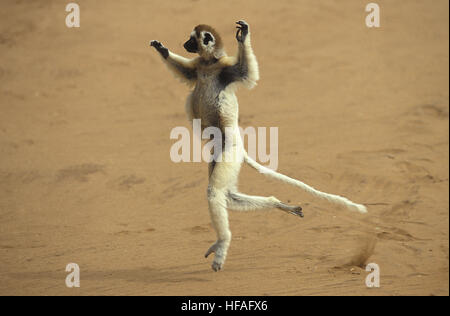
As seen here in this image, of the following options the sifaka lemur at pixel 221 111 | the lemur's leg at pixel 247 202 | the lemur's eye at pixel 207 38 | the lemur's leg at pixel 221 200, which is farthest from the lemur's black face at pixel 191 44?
the lemur's leg at pixel 247 202

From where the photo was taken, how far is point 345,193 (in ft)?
25.3

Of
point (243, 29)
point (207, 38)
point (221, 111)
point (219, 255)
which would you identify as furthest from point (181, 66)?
point (219, 255)

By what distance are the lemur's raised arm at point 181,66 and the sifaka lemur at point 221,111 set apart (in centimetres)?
1

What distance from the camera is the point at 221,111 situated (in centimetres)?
540

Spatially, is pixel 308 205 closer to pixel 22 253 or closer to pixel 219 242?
pixel 219 242

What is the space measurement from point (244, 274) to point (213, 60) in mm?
2142

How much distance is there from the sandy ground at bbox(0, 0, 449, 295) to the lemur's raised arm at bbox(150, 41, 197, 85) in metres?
1.93

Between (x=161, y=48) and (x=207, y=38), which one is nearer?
(x=207, y=38)

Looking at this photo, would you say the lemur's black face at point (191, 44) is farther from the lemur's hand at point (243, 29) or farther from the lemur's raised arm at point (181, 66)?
the lemur's hand at point (243, 29)

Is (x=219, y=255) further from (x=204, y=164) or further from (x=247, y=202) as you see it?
(x=204, y=164)

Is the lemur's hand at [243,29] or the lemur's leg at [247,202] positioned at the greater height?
the lemur's hand at [243,29]

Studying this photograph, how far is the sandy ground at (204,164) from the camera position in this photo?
586 centimetres

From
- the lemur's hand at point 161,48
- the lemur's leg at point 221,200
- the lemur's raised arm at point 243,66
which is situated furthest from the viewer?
the lemur's hand at point 161,48

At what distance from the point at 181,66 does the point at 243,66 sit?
0.76m
